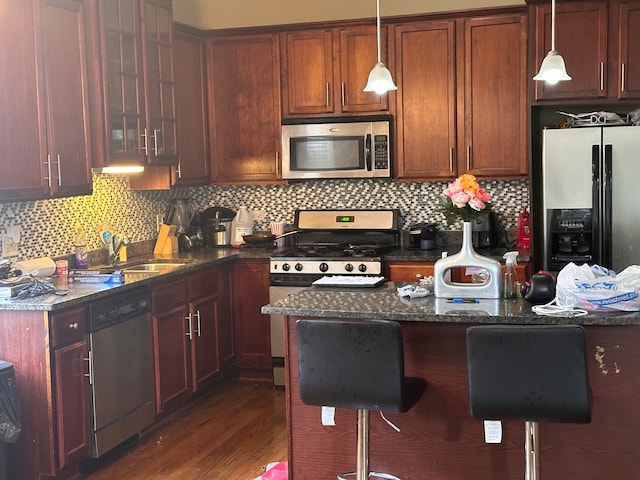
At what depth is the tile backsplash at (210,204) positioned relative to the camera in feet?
14.4

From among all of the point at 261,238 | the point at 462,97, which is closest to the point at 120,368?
the point at 261,238

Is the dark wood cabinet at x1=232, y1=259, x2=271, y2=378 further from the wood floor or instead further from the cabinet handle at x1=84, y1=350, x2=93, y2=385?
the cabinet handle at x1=84, y1=350, x2=93, y2=385

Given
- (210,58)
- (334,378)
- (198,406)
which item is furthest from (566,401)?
(210,58)

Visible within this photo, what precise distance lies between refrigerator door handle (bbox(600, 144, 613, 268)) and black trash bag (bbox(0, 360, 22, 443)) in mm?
3430

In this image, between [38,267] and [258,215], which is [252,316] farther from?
[38,267]

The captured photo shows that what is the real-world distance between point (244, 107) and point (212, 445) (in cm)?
254

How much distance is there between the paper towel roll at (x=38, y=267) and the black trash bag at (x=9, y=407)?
74 centimetres

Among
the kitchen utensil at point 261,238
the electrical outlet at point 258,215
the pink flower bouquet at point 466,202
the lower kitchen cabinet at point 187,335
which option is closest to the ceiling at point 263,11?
the electrical outlet at point 258,215

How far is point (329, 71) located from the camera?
550 centimetres

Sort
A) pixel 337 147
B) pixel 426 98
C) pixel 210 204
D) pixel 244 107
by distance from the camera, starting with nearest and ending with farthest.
Answer: 1. pixel 426 98
2. pixel 337 147
3. pixel 244 107
4. pixel 210 204

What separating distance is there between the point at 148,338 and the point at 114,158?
103 centimetres

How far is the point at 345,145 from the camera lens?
18.0ft

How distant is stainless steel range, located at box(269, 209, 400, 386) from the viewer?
516 cm

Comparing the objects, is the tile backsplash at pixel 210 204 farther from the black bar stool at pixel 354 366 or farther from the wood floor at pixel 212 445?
the black bar stool at pixel 354 366
